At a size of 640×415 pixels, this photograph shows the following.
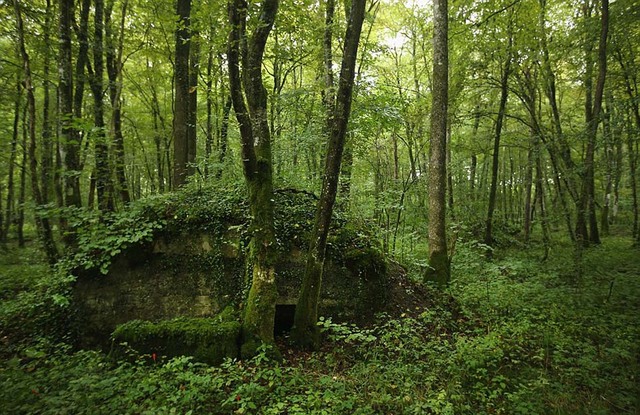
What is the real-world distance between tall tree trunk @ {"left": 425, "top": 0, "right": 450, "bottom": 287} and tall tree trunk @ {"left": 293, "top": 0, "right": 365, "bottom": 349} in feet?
10.6

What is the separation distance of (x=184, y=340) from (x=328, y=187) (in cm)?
334

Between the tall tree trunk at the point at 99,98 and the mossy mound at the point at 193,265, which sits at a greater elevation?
the tall tree trunk at the point at 99,98

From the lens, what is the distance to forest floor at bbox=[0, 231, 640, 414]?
364 cm

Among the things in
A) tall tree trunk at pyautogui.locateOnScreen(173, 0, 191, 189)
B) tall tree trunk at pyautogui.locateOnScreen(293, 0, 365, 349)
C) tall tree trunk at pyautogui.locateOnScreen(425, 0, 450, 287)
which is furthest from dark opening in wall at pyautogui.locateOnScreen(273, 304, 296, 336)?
tall tree trunk at pyautogui.locateOnScreen(173, 0, 191, 189)

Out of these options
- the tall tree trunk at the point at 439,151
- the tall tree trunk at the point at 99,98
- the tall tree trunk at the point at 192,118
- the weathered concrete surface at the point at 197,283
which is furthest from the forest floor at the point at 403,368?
the tall tree trunk at the point at 192,118

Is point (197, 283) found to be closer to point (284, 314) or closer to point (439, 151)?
point (284, 314)

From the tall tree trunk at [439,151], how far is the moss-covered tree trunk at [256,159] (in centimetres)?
403

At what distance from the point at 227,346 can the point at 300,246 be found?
2513mm

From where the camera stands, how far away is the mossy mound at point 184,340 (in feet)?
16.2

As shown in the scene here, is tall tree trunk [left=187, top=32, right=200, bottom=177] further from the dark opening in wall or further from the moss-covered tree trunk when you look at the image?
the dark opening in wall

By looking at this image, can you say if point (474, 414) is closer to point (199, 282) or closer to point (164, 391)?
point (164, 391)

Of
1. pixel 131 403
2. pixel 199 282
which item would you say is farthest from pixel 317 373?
pixel 199 282

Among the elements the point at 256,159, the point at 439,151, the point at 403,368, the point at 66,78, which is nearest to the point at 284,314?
the point at 403,368

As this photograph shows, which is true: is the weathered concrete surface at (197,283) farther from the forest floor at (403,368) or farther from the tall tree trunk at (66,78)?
the tall tree trunk at (66,78)
